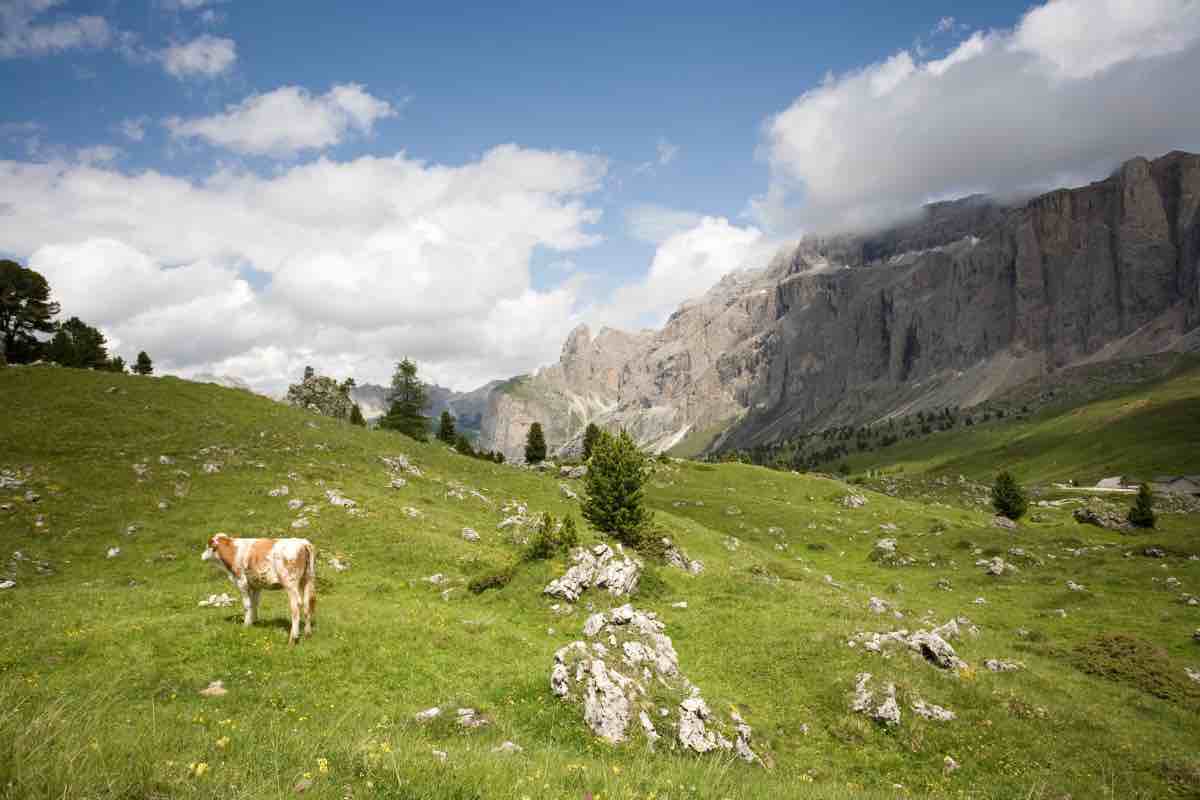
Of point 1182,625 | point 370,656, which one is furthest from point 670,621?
point 1182,625

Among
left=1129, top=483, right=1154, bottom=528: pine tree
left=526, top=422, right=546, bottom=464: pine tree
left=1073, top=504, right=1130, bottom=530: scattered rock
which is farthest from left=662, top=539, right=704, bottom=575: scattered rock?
left=1129, top=483, right=1154, bottom=528: pine tree

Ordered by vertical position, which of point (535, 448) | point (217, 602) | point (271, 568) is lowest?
point (217, 602)

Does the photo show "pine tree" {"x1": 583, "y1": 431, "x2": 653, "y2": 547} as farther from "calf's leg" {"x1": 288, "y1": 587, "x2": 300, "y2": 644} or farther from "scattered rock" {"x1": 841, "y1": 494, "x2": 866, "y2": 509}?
"scattered rock" {"x1": 841, "y1": 494, "x2": 866, "y2": 509}

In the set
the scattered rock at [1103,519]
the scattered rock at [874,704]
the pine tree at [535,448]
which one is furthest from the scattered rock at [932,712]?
the pine tree at [535,448]

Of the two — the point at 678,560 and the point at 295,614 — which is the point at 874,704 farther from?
the point at 295,614

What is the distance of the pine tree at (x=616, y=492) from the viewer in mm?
42781

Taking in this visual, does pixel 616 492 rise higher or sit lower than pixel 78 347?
lower

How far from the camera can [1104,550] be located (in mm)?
58844

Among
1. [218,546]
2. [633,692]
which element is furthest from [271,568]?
[633,692]

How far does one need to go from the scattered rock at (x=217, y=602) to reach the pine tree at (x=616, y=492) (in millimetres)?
23482

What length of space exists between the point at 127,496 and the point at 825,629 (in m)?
46.1

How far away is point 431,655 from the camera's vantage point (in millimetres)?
21406

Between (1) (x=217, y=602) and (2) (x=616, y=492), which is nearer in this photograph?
(1) (x=217, y=602)

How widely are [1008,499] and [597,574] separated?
267 feet
